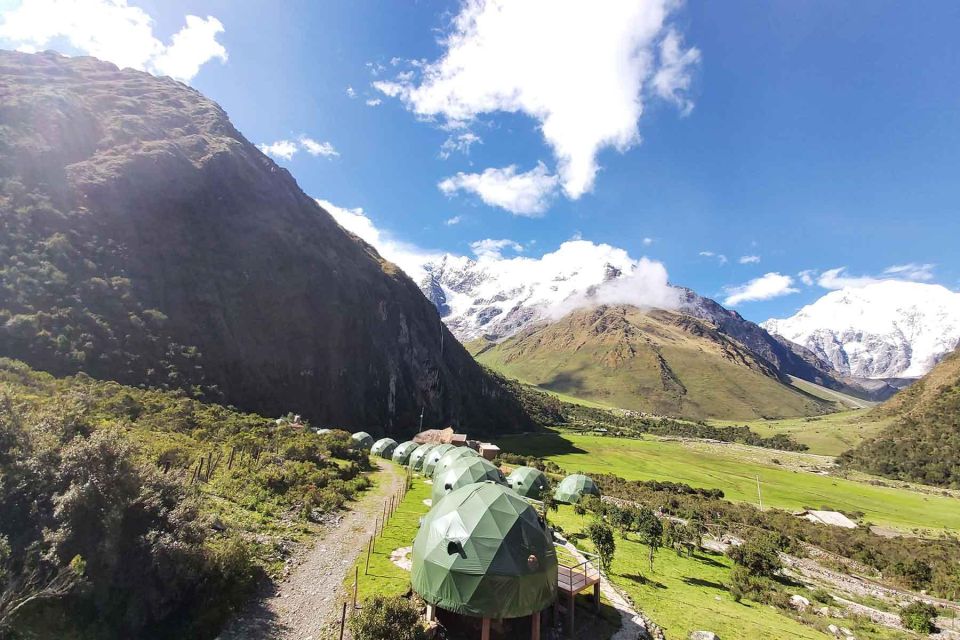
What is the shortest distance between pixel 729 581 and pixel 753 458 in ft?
393

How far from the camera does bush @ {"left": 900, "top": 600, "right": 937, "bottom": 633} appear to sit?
27031 mm

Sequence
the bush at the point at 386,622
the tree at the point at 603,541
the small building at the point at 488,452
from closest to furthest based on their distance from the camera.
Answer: the bush at the point at 386,622 → the tree at the point at 603,541 → the small building at the point at 488,452

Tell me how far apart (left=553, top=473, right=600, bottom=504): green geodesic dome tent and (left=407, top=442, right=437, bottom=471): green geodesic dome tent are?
62.6 ft

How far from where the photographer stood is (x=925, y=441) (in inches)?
4673

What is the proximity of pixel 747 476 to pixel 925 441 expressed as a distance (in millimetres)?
64679

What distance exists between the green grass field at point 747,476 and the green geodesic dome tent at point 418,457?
36748mm

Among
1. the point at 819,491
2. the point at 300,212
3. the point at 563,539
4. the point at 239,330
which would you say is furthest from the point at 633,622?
the point at 300,212

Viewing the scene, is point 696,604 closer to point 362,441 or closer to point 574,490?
point 574,490

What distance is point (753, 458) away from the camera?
5157 inches

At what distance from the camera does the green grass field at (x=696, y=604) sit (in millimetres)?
22453

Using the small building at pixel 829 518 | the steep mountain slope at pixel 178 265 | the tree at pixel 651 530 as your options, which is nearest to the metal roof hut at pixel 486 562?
the tree at pixel 651 530

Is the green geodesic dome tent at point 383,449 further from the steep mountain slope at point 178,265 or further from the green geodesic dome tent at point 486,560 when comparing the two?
the green geodesic dome tent at point 486,560

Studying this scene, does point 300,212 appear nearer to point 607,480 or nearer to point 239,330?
point 239,330

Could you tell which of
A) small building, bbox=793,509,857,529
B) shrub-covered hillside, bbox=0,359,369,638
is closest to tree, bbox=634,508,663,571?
shrub-covered hillside, bbox=0,359,369,638
